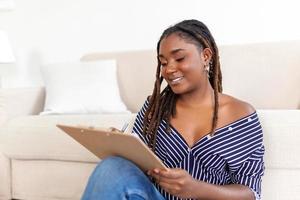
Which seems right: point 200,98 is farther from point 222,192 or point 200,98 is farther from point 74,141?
point 74,141

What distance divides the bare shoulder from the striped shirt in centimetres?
1

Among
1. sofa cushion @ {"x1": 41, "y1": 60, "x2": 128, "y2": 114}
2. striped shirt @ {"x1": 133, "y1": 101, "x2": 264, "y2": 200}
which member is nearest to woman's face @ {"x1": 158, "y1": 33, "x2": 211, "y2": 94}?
striped shirt @ {"x1": 133, "y1": 101, "x2": 264, "y2": 200}

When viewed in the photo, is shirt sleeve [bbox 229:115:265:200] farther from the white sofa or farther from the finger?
the white sofa

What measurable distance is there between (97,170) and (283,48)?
115 cm

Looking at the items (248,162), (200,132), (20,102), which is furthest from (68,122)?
(248,162)

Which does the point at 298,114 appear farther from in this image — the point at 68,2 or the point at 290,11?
the point at 68,2

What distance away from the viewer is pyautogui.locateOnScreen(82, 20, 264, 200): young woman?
0.94 meters

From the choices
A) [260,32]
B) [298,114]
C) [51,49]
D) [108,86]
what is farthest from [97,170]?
[51,49]

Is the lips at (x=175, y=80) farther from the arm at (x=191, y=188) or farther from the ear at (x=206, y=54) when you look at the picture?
the arm at (x=191, y=188)

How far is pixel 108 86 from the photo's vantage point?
1962 mm

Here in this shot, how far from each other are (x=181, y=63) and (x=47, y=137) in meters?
0.77

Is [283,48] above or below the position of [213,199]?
above

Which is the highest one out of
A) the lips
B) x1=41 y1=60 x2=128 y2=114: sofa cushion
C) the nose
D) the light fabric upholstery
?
the nose

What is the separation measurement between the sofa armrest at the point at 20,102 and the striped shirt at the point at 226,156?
0.96 metres
